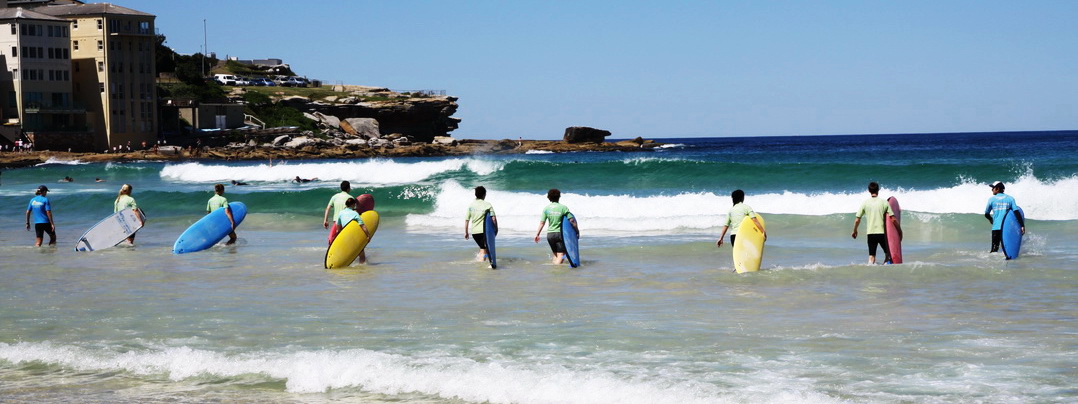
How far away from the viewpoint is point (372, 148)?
97438 mm

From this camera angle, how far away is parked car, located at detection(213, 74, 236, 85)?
4823 inches

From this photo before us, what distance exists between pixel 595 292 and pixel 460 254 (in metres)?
4.98

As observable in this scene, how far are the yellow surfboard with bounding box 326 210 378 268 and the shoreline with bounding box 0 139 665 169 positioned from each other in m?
60.2

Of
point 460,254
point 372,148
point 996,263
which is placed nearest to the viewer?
point 996,263

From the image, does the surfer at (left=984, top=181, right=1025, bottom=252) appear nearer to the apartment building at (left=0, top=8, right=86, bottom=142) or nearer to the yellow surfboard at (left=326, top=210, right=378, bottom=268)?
the yellow surfboard at (left=326, top=210, right=378, bottom=268)

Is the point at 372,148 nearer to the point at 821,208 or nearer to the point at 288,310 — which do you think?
the point at 821,208

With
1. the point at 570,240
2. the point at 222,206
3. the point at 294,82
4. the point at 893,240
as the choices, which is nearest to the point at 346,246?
the point at 570,240

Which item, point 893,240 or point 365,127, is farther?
point 365,127

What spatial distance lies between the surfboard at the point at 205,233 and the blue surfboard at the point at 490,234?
18.2 feet

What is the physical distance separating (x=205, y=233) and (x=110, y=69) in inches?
2977

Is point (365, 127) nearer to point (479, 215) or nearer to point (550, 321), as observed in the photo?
point (479, 215)

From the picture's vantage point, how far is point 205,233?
17844mm

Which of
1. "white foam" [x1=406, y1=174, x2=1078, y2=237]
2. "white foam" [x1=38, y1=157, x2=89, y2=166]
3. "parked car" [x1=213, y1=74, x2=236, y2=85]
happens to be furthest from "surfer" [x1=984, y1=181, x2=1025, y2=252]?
"parked car" [x1=213, y1=74, x2=236, y2=85]

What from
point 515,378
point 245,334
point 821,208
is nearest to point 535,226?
point 821,208
